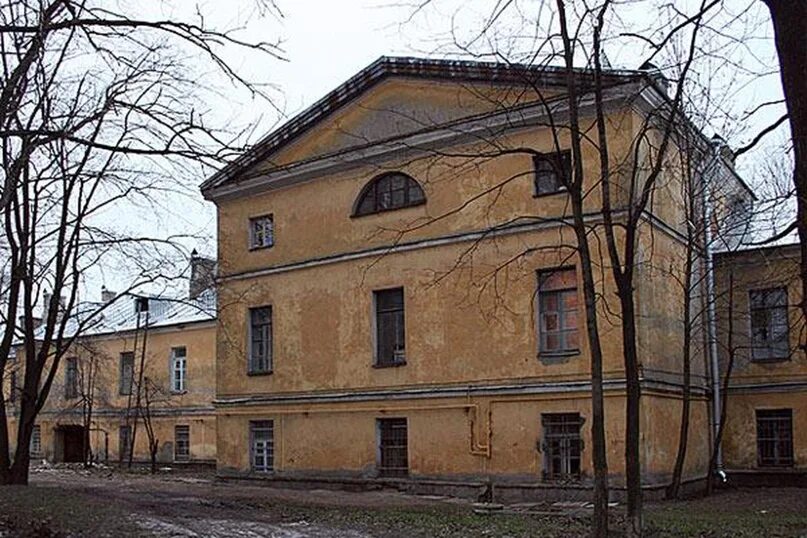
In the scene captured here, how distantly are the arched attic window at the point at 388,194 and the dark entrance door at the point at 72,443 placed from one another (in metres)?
25.2

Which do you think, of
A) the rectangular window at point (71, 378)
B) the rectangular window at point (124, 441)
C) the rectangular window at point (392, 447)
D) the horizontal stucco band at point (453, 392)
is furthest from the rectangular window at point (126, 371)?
the rectangular window at point (392, 447)

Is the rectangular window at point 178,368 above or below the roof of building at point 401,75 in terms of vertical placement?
below

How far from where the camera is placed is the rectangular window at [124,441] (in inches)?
1565

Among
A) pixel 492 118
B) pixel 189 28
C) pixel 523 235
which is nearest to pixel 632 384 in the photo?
pixel 189 28

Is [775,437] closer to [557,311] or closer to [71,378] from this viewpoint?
[557,311]

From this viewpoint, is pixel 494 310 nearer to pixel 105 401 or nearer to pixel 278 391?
pixel 278 391

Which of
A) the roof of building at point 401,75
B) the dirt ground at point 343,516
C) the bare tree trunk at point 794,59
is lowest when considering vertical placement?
the dirt ground at point 343,516

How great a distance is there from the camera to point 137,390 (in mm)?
37906

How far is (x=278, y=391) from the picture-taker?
84.0ft

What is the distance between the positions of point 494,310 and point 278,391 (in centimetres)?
710

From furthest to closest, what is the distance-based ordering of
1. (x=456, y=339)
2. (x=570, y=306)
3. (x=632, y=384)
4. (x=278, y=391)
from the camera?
(x=278, y=391) → (x=456, y=339) → (x=570, y=306) → (x=632, y=384)

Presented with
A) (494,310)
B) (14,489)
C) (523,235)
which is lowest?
(14,489)

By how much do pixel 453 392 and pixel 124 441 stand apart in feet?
74.3

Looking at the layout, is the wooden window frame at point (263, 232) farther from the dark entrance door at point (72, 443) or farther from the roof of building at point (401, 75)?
the dark entrance door at point (72, 443)
